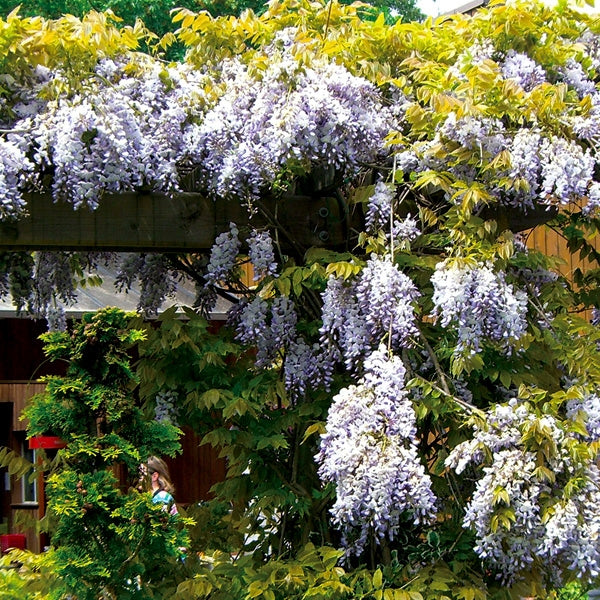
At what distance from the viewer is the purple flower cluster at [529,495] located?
2994mm

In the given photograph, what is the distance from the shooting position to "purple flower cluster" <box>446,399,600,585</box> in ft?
9.82

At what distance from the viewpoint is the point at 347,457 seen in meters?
3.04

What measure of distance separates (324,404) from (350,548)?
50 cm

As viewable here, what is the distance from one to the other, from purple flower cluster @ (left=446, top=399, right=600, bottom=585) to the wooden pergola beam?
3.34 ft

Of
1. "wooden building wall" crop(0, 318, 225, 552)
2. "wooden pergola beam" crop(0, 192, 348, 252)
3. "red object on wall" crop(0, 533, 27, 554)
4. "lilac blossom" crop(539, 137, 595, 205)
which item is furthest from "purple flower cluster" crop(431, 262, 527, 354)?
"red object on wall" crop(0, 533, 27, 554)

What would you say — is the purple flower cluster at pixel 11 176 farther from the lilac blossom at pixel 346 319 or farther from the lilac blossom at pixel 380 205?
the lilac blossom at pixel 380 205

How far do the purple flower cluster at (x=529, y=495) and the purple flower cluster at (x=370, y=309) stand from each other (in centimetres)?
42

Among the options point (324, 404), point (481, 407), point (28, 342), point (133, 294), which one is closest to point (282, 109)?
point (324, 404)

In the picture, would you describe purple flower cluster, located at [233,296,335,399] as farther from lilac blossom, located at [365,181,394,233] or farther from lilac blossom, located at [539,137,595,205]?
lilac blossom, located at [539,137,595,205]

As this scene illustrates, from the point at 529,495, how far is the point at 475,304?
0.60 meters

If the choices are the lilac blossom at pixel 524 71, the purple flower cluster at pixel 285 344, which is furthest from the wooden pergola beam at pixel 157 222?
the lilac blossom at pixel 524 71

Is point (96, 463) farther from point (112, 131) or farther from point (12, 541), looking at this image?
point (12, 541)

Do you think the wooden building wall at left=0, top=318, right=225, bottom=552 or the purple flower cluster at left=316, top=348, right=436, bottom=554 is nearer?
the purple flower cluster at left=316, top=348, right=436, bottom=554

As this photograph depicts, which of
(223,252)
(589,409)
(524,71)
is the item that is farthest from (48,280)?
(589,409)
